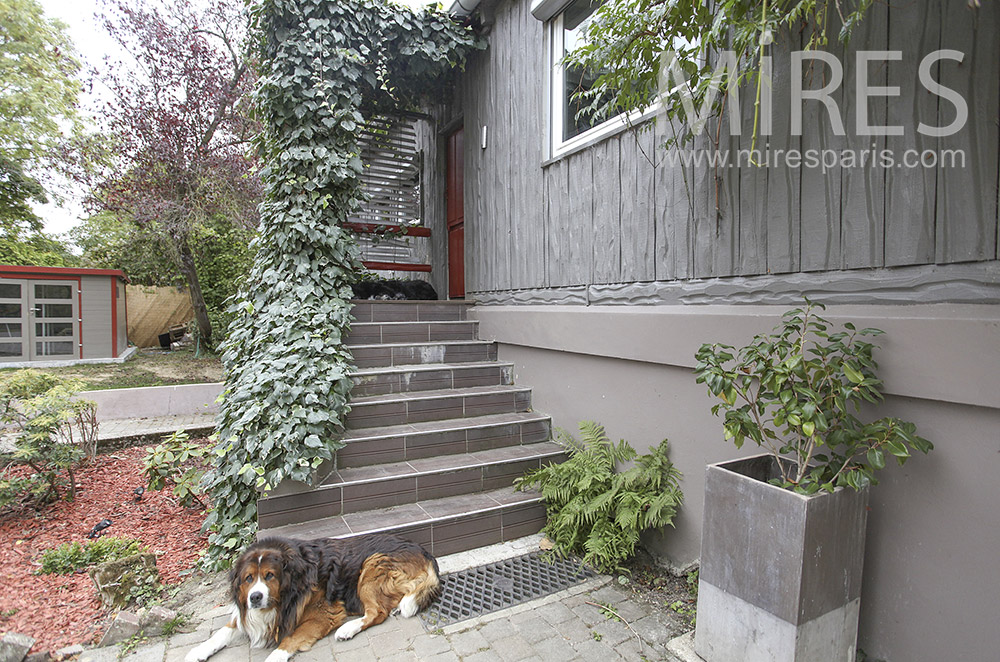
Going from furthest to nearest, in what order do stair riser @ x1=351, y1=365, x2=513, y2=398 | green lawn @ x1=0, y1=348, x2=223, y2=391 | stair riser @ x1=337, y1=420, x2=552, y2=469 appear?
1. green lawn @ x1=0, y1=348, x2=223, y2=391
2. stair riser @ x1=351, y1=365, x2=513, y2=398
3. stair riser @ x1=337, y1=420, x2=552, y2=469

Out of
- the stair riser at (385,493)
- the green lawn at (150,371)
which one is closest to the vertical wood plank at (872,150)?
the stair riser at (385,493)

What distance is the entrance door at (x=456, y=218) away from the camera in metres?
6.36

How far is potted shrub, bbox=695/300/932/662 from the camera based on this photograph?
1.80 meters

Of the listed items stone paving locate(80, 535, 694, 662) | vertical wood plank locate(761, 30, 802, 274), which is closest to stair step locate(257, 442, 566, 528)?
stone paving locate(80, 535, 694, 662)

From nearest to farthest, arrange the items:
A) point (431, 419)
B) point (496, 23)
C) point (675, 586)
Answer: point (675, 586) < point (431, 419) < point (496, 23)

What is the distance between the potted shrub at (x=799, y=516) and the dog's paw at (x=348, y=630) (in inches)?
60.1

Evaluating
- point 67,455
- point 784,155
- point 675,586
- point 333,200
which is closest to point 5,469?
point 67,455

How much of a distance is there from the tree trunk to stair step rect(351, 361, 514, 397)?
598cm

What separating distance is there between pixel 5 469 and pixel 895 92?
20.1ft

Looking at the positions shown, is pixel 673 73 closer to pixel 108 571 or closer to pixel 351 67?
pixel 351 67

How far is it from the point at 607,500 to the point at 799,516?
124 cm

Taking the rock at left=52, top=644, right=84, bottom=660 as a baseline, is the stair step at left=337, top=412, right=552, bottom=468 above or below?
above

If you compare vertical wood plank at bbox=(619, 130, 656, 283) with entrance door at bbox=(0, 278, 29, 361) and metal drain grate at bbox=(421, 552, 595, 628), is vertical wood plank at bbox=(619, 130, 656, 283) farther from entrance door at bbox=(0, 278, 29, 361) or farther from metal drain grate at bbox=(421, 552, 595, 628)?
entrance door at bbox=(0, 278, 29, 361)

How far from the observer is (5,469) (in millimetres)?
3963
